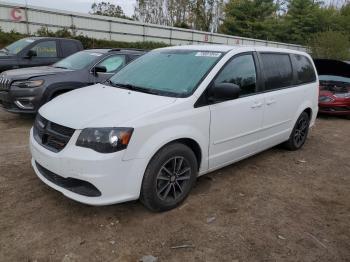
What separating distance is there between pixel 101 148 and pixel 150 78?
1352 mm

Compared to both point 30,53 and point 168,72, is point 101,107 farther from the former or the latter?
point 30,53

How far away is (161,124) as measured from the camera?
3141 millimetres

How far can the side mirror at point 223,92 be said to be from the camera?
3.50m

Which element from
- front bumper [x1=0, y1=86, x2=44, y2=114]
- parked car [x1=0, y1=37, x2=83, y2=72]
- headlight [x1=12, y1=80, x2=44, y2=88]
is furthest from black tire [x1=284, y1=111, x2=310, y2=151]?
parked car [x1=0, y1=37, x2=83, y2=72]

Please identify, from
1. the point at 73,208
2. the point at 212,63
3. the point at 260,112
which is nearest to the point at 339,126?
the point at 260,112

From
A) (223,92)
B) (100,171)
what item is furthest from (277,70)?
(100,171)

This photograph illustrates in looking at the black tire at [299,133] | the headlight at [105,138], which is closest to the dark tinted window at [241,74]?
the headlight at [105,138]

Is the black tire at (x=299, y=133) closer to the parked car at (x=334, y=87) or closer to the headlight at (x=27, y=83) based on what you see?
the parked car at (x=334, y=87)

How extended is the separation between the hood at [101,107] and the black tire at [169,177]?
465 mm

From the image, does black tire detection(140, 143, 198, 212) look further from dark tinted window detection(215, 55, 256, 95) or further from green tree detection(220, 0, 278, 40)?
green tree detection(220, 0, 278, 40)

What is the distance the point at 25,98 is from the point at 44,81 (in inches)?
18.6

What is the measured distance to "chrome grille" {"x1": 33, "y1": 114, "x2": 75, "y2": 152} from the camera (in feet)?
9.99

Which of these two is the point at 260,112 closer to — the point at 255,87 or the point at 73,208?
the point at 255,87

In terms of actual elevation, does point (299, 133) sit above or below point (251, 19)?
below
